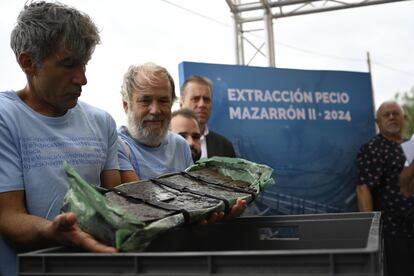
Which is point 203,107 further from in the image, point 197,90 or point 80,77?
point 80,77

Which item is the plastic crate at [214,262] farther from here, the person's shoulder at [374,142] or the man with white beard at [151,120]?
the person's shoulder at [374,142]

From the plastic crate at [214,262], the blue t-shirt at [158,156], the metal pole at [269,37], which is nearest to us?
the plastic crate at [214,262]

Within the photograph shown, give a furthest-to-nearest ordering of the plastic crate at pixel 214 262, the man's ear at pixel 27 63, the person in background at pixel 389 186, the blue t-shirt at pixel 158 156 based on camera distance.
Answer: the person in background at pixel 389 186
the blue t-shirt at pixel 158 156
the man's ear at pixel 27 63
the plastic crate at pixel 214 262

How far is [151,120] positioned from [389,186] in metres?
2.81

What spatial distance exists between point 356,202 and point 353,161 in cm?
39

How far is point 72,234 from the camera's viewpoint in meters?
1.03

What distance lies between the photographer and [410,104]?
39.1 metres

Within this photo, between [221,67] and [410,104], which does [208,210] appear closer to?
[221,67]

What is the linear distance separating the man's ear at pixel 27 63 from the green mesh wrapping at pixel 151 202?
0.44 m

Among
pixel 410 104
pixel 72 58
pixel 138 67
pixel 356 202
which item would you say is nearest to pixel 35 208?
pixel 72 58

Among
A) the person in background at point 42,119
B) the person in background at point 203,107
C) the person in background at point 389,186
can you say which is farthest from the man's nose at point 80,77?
the person in background at point 389,186

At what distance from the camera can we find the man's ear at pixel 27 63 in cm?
137

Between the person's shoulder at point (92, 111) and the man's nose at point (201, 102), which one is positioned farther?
the man's nose at point (201, 102)

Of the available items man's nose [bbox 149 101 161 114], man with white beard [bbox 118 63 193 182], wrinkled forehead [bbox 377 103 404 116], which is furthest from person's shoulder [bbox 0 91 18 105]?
wrinkled forehead [bbox 377 103 404 116]
